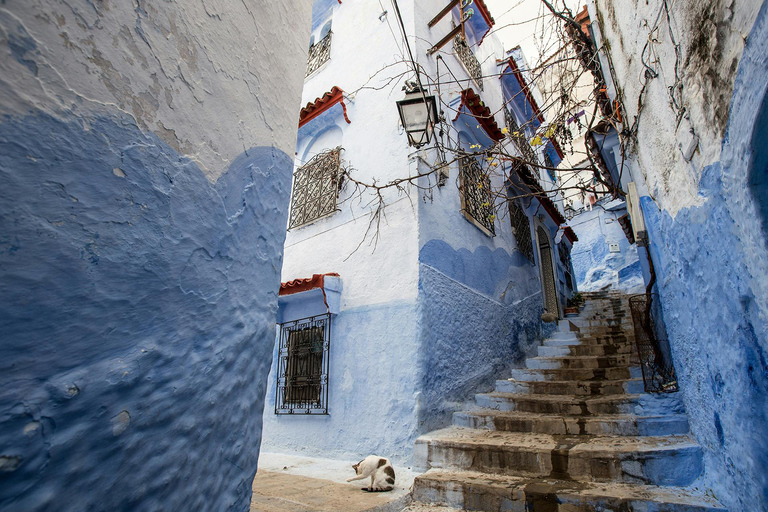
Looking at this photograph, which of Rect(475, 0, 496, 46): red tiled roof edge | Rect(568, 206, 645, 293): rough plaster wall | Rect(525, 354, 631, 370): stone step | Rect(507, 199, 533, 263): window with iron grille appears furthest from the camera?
Rect(568, 206, 645, 293): rough plaster wall

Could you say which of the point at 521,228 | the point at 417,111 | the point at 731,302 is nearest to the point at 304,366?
the point at 417,111

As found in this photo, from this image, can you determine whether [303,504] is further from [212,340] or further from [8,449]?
[8,449]

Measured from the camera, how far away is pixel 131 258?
133 centimetres

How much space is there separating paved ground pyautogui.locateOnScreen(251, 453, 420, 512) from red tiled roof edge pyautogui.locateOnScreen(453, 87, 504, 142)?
493 centimetres

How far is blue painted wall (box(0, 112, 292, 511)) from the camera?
104 cm

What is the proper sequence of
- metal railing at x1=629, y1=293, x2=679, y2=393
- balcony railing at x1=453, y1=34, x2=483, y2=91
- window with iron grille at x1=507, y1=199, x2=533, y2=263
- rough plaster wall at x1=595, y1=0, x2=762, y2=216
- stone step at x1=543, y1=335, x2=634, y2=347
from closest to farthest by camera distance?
rough plaster wall at x1=595, y1=0, x2=762, y2=216 → metal railing at x1=629, y1=293, x2=679, y2=393 → stone step at x1=543, y1=335, x2=634, y2=347 → balcony railing at x1=453, y1=34, x2=483, y2=91 → window with iron grille at x1=507, y1=199, x2=533, y2=263

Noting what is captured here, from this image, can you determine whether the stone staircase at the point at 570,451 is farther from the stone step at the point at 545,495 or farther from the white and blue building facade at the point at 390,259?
the white and blue building facade at the point at 390,259

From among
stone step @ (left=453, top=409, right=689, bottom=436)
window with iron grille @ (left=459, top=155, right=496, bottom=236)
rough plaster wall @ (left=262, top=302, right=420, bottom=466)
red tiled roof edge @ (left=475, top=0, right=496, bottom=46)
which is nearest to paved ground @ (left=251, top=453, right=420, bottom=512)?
rough plaster wall @ (left=262, top=302, right=420, bottom=466)

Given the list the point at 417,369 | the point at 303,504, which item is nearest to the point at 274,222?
the point at 303,504

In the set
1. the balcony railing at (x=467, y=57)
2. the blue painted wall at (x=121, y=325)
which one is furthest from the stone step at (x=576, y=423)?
the balcony railing at (x=467, y=57)

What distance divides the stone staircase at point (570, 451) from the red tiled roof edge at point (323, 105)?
4.92 metres

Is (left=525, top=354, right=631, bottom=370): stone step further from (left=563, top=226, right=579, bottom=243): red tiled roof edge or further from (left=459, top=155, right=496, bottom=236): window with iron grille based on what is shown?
(left=563, top=226, right=579, bottom=243): red tiled roof edge

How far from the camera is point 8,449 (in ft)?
3.17

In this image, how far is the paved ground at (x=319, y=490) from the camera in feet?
9.46
